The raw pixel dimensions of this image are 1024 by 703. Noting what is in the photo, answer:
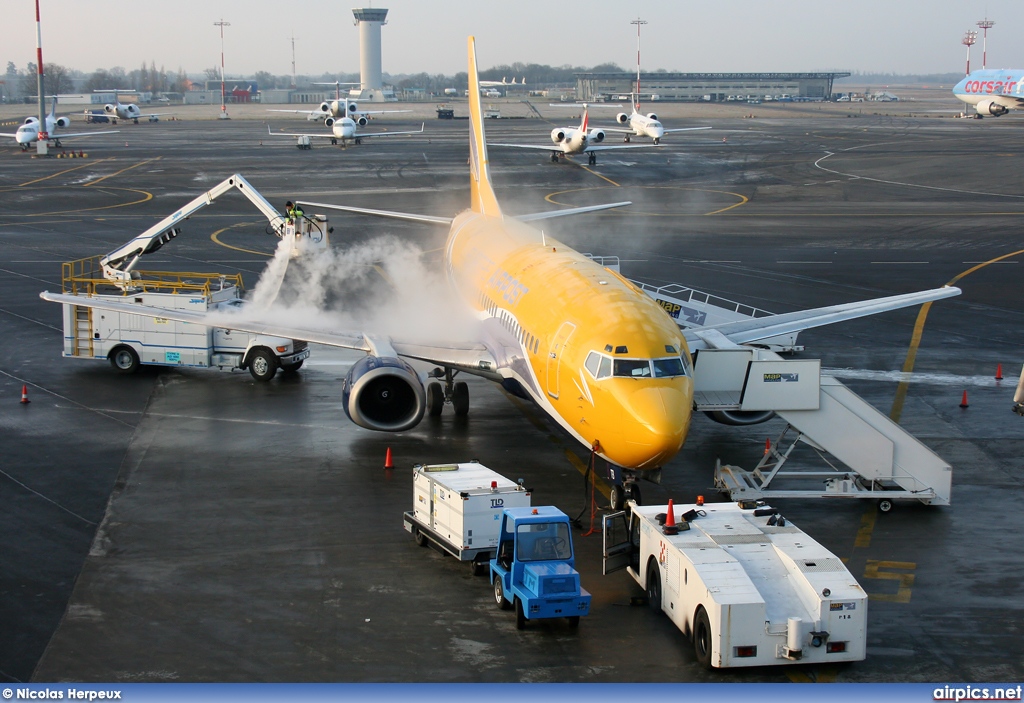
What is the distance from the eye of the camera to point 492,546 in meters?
21.9

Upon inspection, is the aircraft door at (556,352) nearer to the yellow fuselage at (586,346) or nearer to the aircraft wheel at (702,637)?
the yellow fuselage at (586,346)

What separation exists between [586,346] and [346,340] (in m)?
9.24

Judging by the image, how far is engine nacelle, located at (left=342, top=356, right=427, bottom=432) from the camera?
27.9 meters

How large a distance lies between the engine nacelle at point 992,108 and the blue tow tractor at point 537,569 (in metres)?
177

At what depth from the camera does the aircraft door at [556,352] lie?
→ 2500 cm

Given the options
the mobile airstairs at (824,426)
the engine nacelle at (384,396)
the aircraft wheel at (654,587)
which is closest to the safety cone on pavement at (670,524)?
the aircraft wheel at (654,587)

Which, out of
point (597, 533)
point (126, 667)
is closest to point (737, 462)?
point (597, 533)

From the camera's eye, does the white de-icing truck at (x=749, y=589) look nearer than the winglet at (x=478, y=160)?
Yes

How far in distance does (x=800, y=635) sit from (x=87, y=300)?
25.4 m

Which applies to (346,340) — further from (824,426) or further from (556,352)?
(824,426)

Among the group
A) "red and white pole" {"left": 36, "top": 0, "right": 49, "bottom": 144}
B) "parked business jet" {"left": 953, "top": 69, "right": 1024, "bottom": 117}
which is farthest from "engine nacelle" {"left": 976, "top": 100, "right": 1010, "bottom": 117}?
"red and white pole" {"left": 36, "top": 0, "right": 49, "bottom": 144}

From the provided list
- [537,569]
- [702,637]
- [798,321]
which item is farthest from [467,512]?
[798,321]

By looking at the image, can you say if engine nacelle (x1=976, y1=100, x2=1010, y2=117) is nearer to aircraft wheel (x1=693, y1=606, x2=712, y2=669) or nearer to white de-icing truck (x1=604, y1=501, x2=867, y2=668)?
white de-icing truck (x1=604, y1=501, x2=867, y2=668)

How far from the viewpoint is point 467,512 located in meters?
21.5
